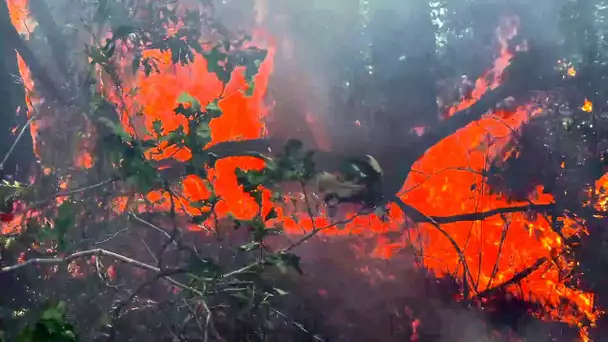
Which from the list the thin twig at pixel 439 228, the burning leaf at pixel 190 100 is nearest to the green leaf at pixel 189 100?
the burning leaf at pixel 190 100

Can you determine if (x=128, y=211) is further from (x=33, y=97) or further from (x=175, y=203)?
(x=33, y=97)

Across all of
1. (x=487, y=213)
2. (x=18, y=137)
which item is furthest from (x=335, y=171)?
(x=18, y=137)

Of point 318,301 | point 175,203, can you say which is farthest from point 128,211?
point 318,301

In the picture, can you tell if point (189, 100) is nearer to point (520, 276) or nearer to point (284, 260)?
point (284, 260)

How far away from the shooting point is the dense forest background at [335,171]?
6.16 ft

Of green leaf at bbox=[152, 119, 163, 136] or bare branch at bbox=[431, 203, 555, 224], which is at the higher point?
green leaf at bbox=[152, 119, 163, 136]

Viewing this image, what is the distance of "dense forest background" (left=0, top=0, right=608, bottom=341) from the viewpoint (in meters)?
1.88

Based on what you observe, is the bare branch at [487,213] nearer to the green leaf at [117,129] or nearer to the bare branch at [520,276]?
the bare branch at [520,276]

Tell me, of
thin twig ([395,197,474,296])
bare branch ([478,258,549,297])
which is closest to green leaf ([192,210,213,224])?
thin twig ([395,197,474,296])

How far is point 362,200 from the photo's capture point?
193cm

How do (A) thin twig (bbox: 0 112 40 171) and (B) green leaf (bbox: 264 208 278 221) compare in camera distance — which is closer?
(B) green leaf (bbox: 264 208 278 221)

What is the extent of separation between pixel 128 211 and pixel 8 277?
504mm

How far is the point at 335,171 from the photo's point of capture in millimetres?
1925

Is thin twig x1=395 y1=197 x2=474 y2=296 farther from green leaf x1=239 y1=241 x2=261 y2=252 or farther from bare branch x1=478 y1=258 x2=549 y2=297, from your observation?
green leaf x1=239 y1=241 x2=261 y2=252
